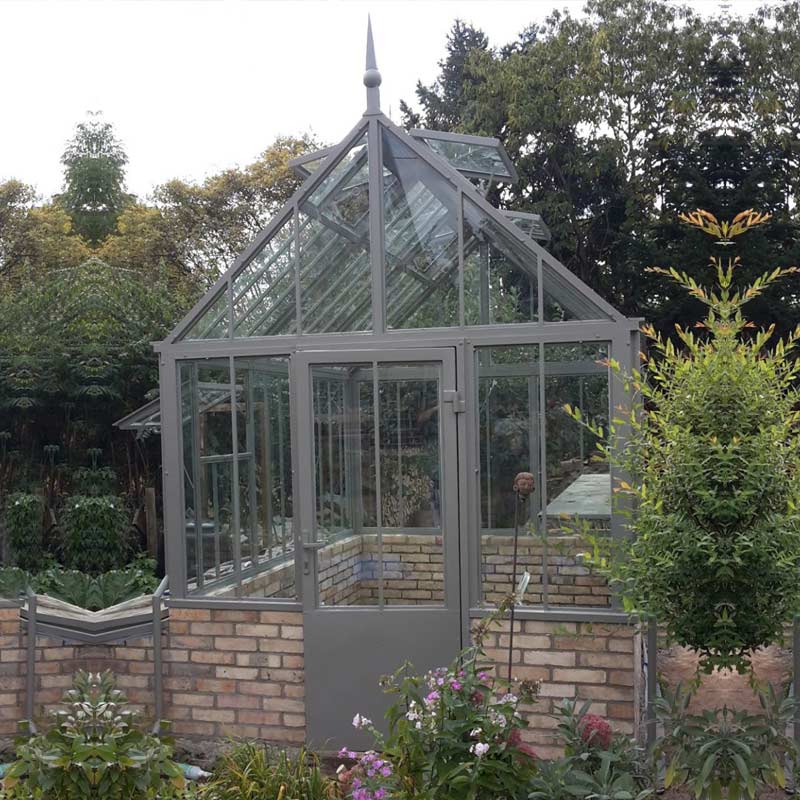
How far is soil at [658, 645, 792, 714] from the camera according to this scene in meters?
5.07

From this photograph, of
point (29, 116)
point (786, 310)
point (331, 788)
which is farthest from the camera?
point (29, 116)

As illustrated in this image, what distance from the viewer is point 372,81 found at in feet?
18.7

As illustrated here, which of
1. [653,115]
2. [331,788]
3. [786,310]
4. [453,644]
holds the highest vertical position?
[653,115]

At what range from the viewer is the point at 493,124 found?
60.4 ft

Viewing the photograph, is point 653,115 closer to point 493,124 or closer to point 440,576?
point 493,124

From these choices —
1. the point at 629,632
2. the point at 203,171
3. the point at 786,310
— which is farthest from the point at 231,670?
the point at 203,171

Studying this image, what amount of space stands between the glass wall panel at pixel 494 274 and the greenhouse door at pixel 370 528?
421 millimetres

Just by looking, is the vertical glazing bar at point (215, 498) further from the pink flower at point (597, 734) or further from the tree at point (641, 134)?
the tree at point (641, 134)

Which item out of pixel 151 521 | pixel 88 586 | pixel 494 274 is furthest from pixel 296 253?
pixel 151 521

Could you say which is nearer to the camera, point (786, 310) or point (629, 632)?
point (629, 632)

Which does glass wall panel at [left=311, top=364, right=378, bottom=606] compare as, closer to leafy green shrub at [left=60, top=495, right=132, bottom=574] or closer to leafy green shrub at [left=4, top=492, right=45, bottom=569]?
leafy green shrub at [left=60, top=495, right=132, bottom=574]

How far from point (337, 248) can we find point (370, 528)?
64.6 inches

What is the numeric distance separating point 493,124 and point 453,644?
14444 millimetres

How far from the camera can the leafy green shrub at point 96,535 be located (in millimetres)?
11438
